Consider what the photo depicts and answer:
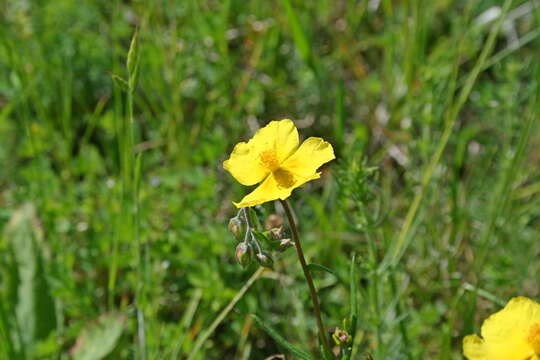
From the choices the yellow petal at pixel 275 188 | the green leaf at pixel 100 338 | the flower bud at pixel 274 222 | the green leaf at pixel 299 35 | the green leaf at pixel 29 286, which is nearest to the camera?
the yellow petal at pixel 275 188

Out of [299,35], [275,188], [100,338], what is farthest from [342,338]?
[299,35]

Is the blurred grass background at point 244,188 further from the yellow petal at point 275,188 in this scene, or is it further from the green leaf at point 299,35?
the yellow petal at point 275,188

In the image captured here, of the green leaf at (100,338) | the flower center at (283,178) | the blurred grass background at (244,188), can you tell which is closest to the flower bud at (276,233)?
the flower center at (283,178)

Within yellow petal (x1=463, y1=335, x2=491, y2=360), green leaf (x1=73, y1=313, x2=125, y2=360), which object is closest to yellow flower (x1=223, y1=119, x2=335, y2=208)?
yellow petal (x1=463, y1=335, x2=491, y2=360)

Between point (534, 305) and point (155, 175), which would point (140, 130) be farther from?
point (534, 305)

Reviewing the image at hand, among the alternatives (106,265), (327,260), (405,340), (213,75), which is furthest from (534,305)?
(213,75)

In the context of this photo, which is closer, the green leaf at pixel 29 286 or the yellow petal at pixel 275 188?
the yellow petal at pixel 275 188
